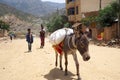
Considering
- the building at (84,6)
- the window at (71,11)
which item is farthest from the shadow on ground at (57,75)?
the window at (71,11)

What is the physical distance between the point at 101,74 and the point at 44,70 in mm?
2655

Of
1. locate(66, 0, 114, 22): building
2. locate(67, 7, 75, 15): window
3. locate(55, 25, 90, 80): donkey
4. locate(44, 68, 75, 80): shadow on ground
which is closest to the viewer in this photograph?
locate(55, 25, 90, 80): donkey

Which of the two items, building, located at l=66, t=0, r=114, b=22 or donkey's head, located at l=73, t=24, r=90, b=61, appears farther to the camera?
building, located at l=66, t=0, r=114, b=22

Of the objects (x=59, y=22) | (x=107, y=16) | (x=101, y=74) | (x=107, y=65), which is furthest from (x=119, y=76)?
(x=59, y=22)

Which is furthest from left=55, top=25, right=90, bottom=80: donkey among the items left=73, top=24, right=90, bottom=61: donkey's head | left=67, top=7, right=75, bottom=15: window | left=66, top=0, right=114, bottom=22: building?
left=67, top=7, right=75, bottom=15: window

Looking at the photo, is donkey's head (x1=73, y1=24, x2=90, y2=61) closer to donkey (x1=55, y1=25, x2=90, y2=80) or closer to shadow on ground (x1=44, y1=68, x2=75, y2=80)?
donkey (x1=55, y1=25, x2=90, y2=80)

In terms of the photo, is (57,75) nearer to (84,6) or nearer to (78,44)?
(78,44)

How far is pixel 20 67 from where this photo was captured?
1386 centimetres

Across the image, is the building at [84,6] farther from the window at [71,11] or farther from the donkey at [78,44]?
the donkey at [78,44]

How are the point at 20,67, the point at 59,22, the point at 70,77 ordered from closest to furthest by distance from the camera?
the point at 70,77 < the point at 20,67 < the point at 59,22

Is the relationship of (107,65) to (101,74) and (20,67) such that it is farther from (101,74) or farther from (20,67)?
(20,67)

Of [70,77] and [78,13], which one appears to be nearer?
[70,77]

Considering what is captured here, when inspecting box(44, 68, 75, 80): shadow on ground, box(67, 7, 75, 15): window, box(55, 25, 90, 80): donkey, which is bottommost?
box(44, 68, 75, 80): shadow on ground

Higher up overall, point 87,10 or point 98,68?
point 87,10
